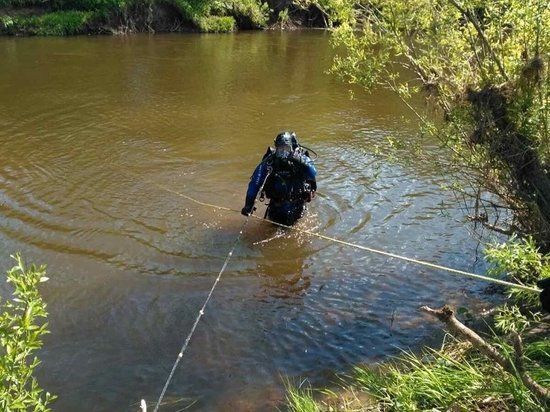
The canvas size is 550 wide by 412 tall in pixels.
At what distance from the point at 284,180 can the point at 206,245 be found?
130 centimetres

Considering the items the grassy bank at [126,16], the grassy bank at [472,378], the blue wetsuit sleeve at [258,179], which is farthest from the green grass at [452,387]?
the grassy bank at [126,16]

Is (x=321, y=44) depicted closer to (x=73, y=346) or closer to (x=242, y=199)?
(x=242, y=199)

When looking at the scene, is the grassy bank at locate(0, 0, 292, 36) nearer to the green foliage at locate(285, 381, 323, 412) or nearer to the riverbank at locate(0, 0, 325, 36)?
the riverbank at locate(0, 0, 325, 36)

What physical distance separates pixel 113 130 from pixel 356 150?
525 centimetres

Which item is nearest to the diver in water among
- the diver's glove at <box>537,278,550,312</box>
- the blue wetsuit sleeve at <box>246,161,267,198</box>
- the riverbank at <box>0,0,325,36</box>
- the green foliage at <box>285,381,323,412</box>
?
the blue wetsuit sleeve at <box>246,161,267,198</box>

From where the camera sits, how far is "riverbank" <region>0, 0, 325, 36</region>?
2742cm

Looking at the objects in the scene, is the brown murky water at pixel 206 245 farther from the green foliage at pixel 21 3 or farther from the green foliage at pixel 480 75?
the green foliage at pixel 21 3

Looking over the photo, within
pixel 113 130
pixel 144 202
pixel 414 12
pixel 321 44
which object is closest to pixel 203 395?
pixel 414 12

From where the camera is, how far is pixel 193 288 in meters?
6.21

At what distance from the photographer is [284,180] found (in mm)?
7359

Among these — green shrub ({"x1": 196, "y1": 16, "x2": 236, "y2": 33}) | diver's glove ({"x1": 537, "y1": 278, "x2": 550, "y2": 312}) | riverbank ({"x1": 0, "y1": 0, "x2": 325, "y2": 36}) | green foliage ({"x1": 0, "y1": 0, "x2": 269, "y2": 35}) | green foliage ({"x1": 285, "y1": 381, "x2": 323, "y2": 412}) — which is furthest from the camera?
green shrub ({"x1": 196, "y1": 16, "x2": 236, "y2": 33})

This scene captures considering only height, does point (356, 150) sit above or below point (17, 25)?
below

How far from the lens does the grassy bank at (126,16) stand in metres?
27.4

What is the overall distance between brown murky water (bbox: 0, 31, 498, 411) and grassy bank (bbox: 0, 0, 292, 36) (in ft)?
46.2
